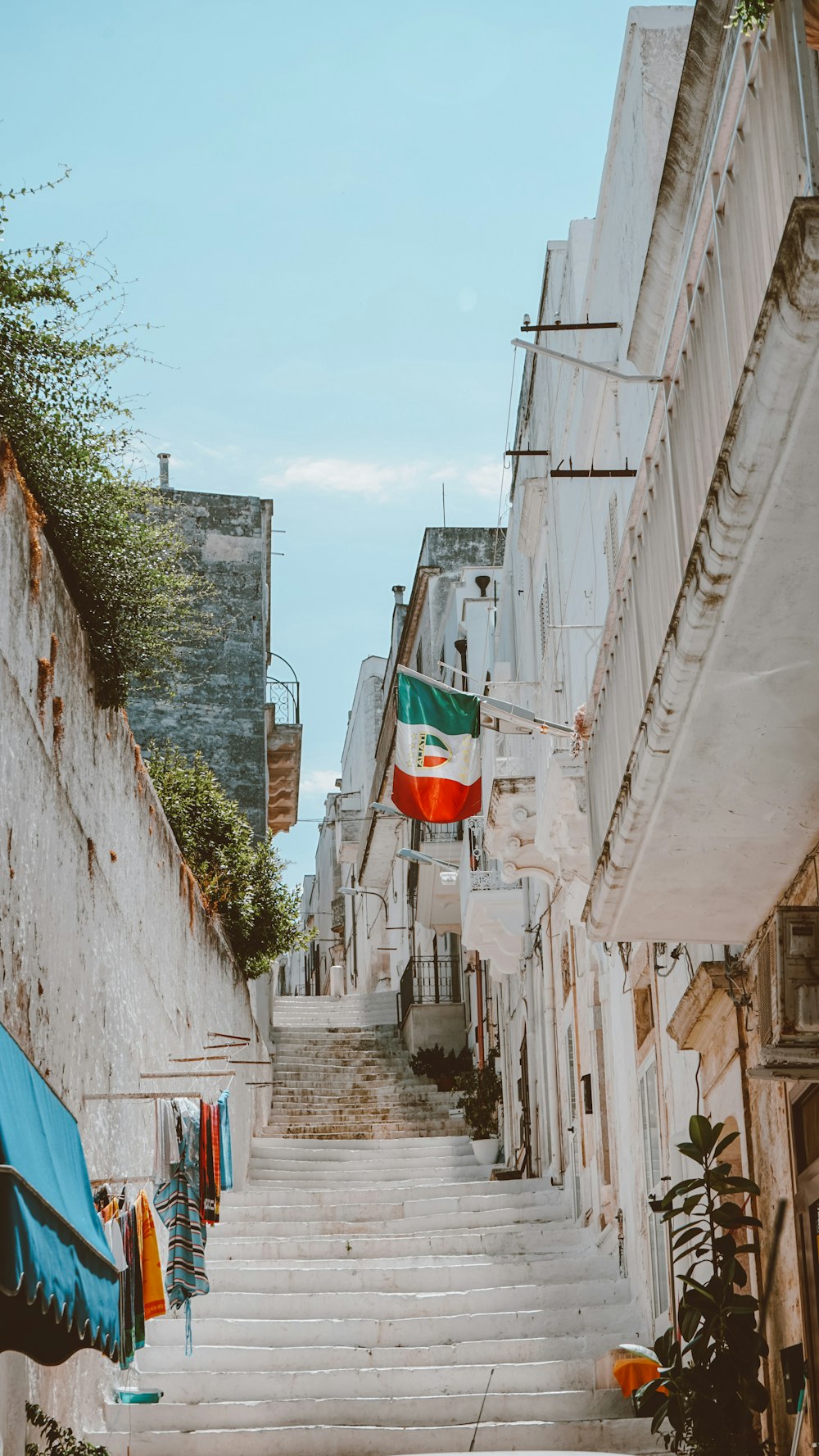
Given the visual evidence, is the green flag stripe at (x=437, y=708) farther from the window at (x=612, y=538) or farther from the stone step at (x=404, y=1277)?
the stone step at (x=404, y=1277)

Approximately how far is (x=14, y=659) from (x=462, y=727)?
258 inches

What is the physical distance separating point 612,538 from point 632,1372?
581 cm

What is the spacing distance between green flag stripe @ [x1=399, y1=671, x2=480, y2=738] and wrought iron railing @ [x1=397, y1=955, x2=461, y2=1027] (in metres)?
14.4

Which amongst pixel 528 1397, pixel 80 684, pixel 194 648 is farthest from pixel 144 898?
pixel 194 648

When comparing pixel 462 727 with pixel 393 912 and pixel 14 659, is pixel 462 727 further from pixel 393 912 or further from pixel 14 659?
pixel 393 912

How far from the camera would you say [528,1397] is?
37.2 ft

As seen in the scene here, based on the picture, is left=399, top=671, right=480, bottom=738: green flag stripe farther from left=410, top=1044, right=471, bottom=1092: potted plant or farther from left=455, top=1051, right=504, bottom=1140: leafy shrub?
left=410, top=1044, right=471, bottom=1092: potted plant

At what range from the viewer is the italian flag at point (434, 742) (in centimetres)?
1405

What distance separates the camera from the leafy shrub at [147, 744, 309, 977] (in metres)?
17.5

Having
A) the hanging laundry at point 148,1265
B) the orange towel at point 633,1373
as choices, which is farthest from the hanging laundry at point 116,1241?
the orange towel at point 633,1373

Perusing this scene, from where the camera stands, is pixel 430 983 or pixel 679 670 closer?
pixel 679 670

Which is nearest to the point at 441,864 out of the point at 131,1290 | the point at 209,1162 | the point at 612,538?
the point at 612,538

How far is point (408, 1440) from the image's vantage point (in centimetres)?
1078

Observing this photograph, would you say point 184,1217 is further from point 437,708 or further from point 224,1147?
point 437,708
